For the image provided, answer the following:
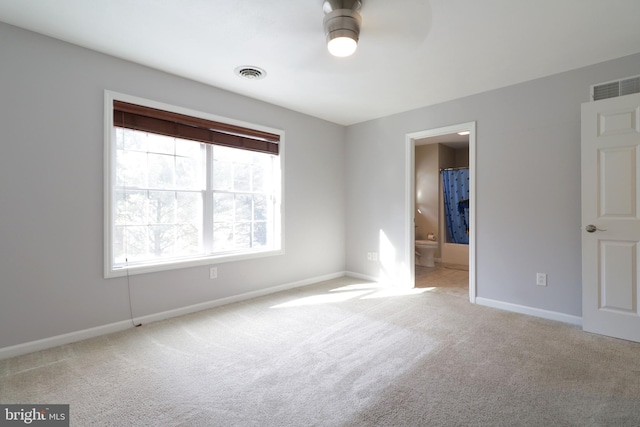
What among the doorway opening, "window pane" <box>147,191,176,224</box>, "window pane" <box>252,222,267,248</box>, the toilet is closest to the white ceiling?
"window pane" <box>147,191,176,224</box>

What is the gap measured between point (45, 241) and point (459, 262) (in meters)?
6.00

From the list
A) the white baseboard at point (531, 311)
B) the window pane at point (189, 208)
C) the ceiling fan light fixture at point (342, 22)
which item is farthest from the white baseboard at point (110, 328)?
the ceiling fan light fixture at point (342, 22)

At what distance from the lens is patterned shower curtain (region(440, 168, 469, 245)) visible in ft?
19.8

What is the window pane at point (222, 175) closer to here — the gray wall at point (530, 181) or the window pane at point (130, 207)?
the window pane at point (130, 207)

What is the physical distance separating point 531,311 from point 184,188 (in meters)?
3.97

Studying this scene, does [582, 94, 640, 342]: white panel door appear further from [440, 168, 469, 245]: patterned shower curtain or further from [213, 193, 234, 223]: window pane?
[213, 193, 234, 223]: window pane

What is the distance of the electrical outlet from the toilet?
2509 mm

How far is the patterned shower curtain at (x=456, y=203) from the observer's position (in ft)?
19.8

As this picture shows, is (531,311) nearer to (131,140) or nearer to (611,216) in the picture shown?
(611,216)

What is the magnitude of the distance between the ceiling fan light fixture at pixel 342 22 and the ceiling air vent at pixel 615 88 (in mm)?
2432

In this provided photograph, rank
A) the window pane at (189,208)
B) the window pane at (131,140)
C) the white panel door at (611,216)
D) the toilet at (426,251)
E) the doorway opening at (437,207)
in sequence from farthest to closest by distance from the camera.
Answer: the toilet at (426,251) < the doorway opening at (437,207) < the window pane at (189,208) < the window pane at (131,140) < the white panel door at (611,216)

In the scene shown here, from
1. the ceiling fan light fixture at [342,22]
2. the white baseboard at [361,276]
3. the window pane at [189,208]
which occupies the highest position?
the ceiling fan light fixture at [342,22]

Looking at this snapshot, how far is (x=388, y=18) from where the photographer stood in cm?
220

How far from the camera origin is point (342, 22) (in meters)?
2.06
